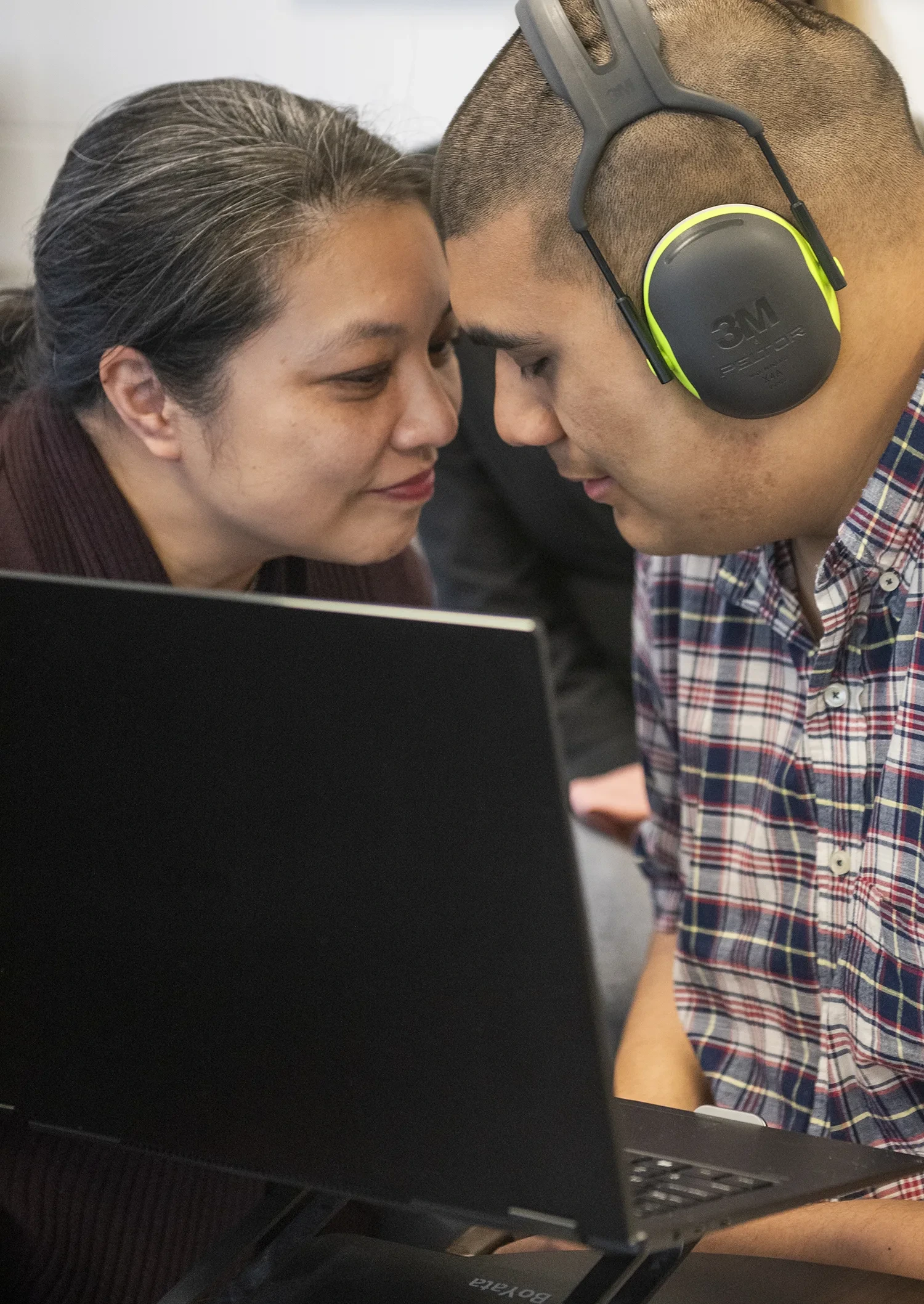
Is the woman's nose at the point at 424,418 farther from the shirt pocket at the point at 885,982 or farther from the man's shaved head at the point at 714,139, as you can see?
the shirt pocket at the point at 885,982

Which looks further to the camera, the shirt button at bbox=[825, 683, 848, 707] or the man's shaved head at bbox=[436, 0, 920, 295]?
the shirt button at bbox=[825, 683, 848, 707]

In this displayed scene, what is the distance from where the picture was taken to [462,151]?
0.89 m

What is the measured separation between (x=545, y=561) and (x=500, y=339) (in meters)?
1.01

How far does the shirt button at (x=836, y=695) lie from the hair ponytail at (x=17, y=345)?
70cm

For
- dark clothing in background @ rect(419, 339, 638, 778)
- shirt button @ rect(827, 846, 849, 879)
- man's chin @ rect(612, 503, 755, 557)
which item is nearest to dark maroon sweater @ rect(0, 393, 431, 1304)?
man's chin @ rect(612, 503, 755, 557)

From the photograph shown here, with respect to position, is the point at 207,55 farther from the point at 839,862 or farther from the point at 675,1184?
the point at 675,1184

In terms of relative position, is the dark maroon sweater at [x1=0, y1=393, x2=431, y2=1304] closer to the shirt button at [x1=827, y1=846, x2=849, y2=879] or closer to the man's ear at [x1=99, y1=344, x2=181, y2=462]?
the man's ear at [x1=99, y1=344, x2=181, y2=462]

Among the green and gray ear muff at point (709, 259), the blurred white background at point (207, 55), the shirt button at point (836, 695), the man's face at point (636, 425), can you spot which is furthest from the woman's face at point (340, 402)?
the blurred white background at point (207, 55)

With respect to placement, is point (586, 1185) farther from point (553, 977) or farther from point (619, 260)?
point (619, 260)

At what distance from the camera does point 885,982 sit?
90 centimetres

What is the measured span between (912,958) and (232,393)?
613 millimetres

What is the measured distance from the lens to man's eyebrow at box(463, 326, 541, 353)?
0.90 m

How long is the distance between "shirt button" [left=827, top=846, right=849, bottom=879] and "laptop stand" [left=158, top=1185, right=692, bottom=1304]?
1.01ft

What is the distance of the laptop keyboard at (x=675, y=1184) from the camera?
0.61 m
